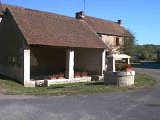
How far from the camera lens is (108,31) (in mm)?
44719

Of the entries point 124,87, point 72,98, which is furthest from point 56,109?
point 124,87

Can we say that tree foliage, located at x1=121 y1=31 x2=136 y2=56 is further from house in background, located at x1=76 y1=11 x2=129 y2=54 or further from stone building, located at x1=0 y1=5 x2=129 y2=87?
stone building, located at x1=0 y1=5 x2=129 y2=87

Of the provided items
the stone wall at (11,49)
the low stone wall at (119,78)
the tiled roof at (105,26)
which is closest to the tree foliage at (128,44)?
the tiled roof at (105,26)

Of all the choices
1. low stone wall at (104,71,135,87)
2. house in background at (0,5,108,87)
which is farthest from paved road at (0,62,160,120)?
house in background at (0,5,108,87)

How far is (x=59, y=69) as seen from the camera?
30.5 metres

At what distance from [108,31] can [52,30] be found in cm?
1933

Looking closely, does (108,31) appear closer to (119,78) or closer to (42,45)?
(42,45)

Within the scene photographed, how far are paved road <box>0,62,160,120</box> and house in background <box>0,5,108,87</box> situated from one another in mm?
8503

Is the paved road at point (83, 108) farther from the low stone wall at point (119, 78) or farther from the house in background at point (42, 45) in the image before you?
Result: the house in background at point (42, 45)

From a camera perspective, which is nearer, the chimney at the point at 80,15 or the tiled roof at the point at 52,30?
the tiled roof at the point at 52,30

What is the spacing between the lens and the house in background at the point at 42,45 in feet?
76.7

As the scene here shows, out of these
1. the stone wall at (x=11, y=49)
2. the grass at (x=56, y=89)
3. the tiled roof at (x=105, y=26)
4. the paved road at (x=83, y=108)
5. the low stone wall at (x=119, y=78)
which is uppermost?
the tiled roof at (x=105, y=26)

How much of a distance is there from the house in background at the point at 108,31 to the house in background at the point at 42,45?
37.2 ft

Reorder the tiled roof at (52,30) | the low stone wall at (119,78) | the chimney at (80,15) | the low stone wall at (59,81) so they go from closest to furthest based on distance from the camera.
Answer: the low stone wall at (119,78) → the low stone wall at (59,81) → the tiled roof at (52,30) → the chimney at (80,15)
